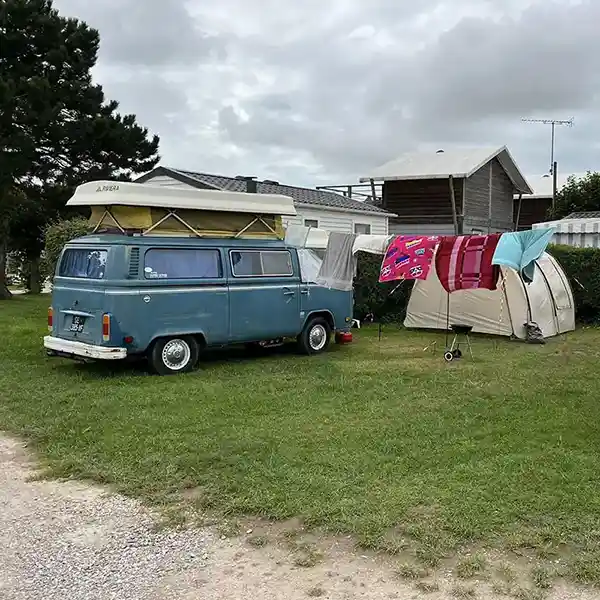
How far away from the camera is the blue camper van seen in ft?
29.4

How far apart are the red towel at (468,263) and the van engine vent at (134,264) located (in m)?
5.40

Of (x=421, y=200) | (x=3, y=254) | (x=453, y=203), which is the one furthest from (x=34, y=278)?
(x=453, y=203)

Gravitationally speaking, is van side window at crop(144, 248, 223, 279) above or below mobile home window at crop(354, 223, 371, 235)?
below

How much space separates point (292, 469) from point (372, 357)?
19.3 feet

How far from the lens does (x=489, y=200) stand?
29.4m

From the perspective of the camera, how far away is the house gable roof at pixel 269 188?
1962cm

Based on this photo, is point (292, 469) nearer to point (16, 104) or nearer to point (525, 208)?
point (16, 104)

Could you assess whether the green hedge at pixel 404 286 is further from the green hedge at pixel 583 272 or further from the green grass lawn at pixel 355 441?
the green grass lawn at pixel 355 441

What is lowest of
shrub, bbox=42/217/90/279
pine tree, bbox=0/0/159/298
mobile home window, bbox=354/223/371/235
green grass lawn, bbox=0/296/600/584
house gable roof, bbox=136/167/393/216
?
green grass lawn, bbox=0/296/600/584

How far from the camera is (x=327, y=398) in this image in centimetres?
799

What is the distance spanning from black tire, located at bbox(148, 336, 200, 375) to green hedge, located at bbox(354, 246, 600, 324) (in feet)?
22.1

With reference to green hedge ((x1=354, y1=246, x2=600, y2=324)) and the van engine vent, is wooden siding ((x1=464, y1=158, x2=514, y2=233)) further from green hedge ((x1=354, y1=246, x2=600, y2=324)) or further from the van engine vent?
the van engine vent

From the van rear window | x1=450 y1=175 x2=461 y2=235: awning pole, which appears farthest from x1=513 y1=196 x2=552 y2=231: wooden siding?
the van rear window

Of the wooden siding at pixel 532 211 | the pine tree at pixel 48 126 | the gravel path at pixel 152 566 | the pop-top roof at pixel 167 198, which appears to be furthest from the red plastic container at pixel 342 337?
the wooden siding at pixel 532 211
